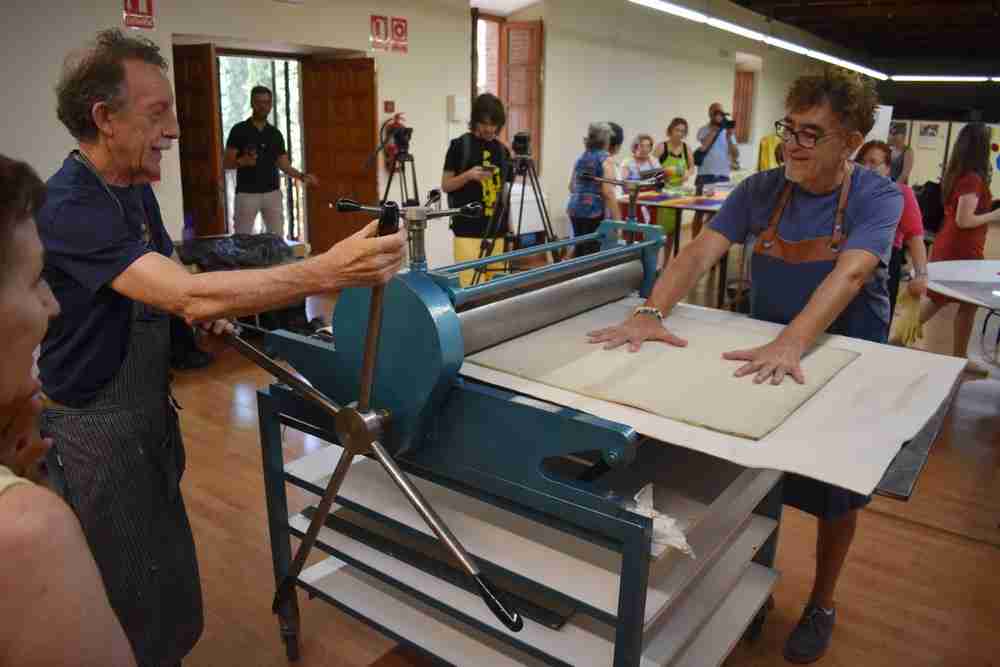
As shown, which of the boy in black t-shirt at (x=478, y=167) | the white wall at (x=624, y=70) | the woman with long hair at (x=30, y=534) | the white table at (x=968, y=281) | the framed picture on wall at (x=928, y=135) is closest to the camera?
the woman with long hair at (x=30, y=534)

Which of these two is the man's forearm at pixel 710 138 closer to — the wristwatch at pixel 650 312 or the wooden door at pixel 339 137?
the wooden door at pixel 339 137

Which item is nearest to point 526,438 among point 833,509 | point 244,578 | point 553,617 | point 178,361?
point 553,617

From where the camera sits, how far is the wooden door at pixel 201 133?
16.9ft

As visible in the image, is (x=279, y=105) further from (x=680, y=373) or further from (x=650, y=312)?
(x=680, y=373)

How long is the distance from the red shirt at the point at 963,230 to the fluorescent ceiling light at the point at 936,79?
15729 mm

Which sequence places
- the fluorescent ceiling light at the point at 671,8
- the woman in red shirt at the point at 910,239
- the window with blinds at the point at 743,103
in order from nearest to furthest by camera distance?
the woman in red shirt at the point at 910,239 → the fluorescent ceiling light at the point at 671,8 → the window with blinds at the point at 743,103

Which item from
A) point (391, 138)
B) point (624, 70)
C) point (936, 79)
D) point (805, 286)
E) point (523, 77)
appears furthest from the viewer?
point (936, 79)

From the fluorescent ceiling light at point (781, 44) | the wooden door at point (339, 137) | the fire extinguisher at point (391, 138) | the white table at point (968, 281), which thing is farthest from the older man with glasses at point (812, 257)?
the fluorescent ceiling light at point (781, 44)

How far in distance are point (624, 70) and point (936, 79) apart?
12.3m

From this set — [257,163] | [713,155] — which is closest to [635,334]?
[257,163]

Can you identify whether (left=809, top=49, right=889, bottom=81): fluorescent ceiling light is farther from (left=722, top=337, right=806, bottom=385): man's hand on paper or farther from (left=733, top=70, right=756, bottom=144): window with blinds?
(left=722, top=337, right=806, bottom=385): man's hand on paper

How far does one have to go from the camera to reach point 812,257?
183cm

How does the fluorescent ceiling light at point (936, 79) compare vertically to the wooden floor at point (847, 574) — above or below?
above

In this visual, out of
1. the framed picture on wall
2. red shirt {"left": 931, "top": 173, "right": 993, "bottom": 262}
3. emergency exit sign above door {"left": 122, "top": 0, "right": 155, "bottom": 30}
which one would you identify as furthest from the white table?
the framed picture on wall
